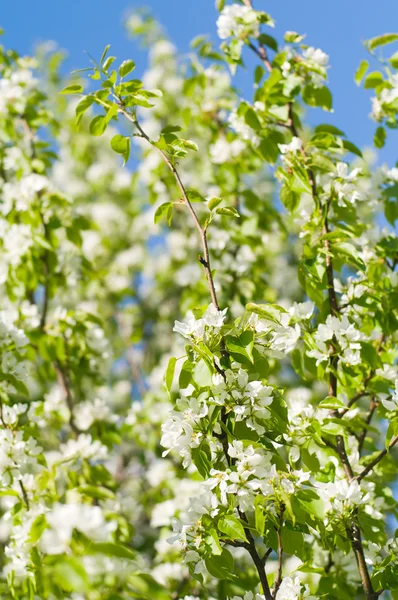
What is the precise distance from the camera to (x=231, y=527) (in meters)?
1.47

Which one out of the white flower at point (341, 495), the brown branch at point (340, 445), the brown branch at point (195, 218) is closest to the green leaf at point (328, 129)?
the brown branch at point (340, 445)

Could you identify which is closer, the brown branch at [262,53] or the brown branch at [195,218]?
the brown branch at [195,218]

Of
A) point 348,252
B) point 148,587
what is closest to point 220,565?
point 148,587

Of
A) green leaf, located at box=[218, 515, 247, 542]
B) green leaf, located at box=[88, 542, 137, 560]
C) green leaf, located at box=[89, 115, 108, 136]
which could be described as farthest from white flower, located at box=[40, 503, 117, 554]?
green leaf, located at box=[89, 115, 108, 136]

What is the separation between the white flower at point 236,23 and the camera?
2740mm

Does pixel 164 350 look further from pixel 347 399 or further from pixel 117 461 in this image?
pixel 347 399

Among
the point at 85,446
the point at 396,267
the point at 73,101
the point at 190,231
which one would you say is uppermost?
the point at 73,101

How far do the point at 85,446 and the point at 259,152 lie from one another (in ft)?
5.28

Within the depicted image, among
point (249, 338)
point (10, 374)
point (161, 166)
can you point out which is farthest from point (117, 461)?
point (249, 338)

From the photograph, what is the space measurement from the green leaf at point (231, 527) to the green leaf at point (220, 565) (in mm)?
67

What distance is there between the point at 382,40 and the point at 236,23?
66 cm

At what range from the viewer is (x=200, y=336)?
161 centimetres

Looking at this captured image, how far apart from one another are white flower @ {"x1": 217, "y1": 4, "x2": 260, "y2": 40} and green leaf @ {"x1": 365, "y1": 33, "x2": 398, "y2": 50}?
0.53m

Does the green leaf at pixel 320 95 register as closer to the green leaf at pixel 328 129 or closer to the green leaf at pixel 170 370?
the green leaf at pixel 328 129
